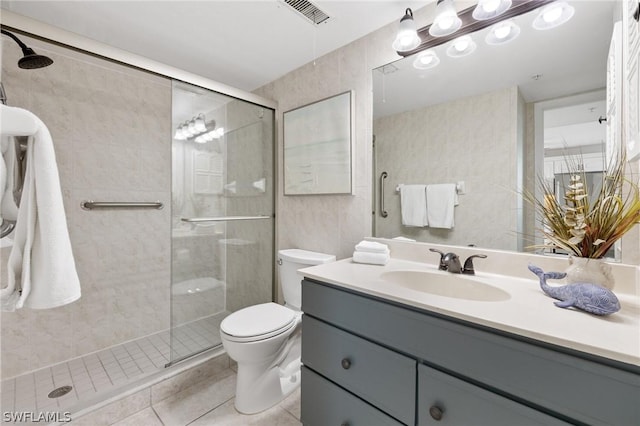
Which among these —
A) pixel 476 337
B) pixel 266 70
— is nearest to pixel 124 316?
pixel 266 70

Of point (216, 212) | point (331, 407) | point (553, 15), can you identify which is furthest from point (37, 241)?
point (553, 15)

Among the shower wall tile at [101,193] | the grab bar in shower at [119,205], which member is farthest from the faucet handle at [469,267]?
the grab bar in shower at [119,205]

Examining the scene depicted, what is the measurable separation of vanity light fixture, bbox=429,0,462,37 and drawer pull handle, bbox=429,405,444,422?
1591mm

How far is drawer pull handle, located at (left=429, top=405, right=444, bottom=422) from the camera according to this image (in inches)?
31.5

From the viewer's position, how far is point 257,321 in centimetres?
150

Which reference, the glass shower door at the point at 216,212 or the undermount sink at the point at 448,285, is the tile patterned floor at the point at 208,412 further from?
the undermount sink at the point at 448,285

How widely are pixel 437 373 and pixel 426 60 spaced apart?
1.50 meters

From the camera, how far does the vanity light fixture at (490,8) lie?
115cm

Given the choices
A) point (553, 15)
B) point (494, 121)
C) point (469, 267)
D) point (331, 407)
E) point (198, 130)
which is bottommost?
point (331, 407)

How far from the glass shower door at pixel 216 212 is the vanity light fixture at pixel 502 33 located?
163cm

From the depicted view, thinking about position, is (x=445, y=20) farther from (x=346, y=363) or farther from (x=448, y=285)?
(x=346, y=363)

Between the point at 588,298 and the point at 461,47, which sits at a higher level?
the point at 461,47

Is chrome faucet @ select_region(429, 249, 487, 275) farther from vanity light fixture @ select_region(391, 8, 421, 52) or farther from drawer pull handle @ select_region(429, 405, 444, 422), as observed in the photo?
vanity light fixture @ select_region(391, 8, 421, 52)

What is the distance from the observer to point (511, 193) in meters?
1.18
